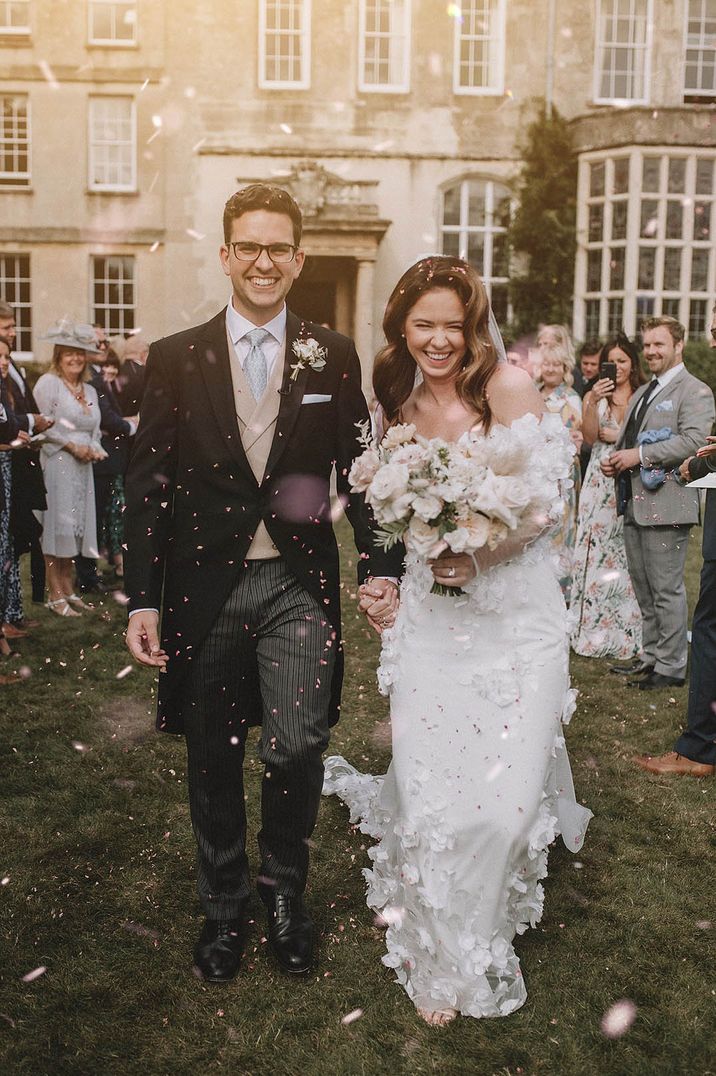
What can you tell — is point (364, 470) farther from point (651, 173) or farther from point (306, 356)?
point (651, 173)

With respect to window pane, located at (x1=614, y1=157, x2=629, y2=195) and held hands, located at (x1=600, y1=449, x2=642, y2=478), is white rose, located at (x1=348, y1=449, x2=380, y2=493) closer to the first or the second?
held hands, located at (x1=600, y1=449, x2=642, y2=478)

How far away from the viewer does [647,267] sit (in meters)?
19.9

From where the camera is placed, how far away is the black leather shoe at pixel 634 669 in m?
7.17

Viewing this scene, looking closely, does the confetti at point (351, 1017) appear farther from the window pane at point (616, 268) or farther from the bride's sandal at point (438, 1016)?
the window pane at point (616, 268)

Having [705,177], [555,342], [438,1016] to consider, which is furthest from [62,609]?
[705,177]

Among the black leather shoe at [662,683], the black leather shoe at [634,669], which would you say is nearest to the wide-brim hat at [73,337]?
the black leather shoe at [634,669]

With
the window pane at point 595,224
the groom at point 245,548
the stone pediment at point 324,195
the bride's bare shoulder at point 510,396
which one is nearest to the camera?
the groom at point 245,548

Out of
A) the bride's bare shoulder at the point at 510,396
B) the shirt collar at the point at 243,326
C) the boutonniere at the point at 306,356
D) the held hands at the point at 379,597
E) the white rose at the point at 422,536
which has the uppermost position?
the shirt collar at the point at 243,326

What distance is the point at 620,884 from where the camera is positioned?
4.05 metres

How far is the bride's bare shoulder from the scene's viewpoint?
3426 millimetres

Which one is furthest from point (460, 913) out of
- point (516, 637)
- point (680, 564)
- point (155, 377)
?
point (680, 564)

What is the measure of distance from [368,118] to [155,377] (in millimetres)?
18886

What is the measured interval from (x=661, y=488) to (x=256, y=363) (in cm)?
420

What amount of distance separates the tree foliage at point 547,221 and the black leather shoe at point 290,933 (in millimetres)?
18222
